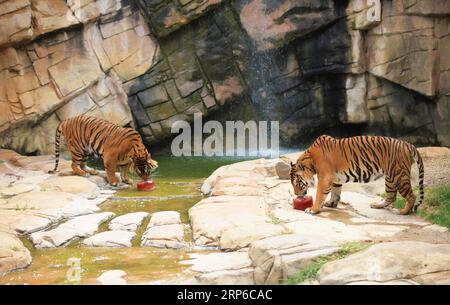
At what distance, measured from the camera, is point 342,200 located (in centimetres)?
739

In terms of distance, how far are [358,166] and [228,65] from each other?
25.2 feet

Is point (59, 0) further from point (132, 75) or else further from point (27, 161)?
point (27, 161)

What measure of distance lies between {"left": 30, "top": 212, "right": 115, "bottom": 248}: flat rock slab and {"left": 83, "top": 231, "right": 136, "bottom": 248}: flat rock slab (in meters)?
0.21

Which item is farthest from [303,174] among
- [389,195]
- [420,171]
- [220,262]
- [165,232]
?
[220,262]

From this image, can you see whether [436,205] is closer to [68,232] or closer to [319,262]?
[319,262]

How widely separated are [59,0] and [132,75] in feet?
7.44

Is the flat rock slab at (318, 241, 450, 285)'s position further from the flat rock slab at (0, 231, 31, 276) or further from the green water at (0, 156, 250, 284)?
the flat rock slab at (0, 231, 31, 276)

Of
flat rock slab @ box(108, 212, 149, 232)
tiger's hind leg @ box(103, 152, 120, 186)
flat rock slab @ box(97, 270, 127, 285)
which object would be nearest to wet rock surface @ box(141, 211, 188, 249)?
flat rock slab @ box(108, 212, 149, 232)

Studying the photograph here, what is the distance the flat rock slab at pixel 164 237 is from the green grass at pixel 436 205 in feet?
8.78

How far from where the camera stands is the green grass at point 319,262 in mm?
4344

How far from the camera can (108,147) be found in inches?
369

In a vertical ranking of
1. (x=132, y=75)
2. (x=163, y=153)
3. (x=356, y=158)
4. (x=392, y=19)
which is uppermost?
(x=392, y=19)

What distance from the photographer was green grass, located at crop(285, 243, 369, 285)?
434 cm

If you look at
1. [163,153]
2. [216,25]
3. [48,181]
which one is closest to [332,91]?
[216,25]
